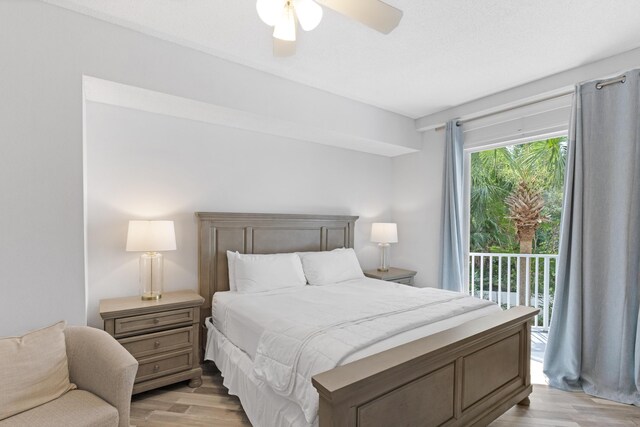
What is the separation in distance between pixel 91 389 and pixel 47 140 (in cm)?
147

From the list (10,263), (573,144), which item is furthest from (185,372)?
(573,144)

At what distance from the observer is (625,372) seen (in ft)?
7.90

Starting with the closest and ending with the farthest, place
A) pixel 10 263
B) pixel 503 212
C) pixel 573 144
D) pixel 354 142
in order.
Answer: pixel 10 263, pixel 573 144, pixel 354 142, pixel 503 212

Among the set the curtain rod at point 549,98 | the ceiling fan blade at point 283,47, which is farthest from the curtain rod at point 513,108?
the ceiling fan blade at point 283,47

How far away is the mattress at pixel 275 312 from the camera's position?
1875mm

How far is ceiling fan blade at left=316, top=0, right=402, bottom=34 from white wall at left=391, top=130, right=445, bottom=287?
2620mm

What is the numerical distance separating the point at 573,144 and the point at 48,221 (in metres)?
3.90

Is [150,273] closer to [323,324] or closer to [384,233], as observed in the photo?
[323,324]

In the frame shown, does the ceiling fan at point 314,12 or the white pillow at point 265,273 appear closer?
the ceiling fan at point 314,12

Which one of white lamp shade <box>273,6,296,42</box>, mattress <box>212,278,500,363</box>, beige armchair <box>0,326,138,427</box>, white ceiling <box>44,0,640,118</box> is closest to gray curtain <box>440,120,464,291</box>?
white ceiling <box>44,0,640,118</box>

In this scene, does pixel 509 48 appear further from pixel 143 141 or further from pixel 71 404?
pixel 71 404

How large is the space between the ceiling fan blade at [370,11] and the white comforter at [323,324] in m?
1.59

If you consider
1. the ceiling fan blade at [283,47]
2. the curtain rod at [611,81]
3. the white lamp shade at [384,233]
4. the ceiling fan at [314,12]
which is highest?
the curtain rod at [611,81]

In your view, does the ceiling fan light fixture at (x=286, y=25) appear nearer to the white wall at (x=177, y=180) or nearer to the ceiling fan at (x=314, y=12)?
the ceiling fan at (x=314, y=12)
